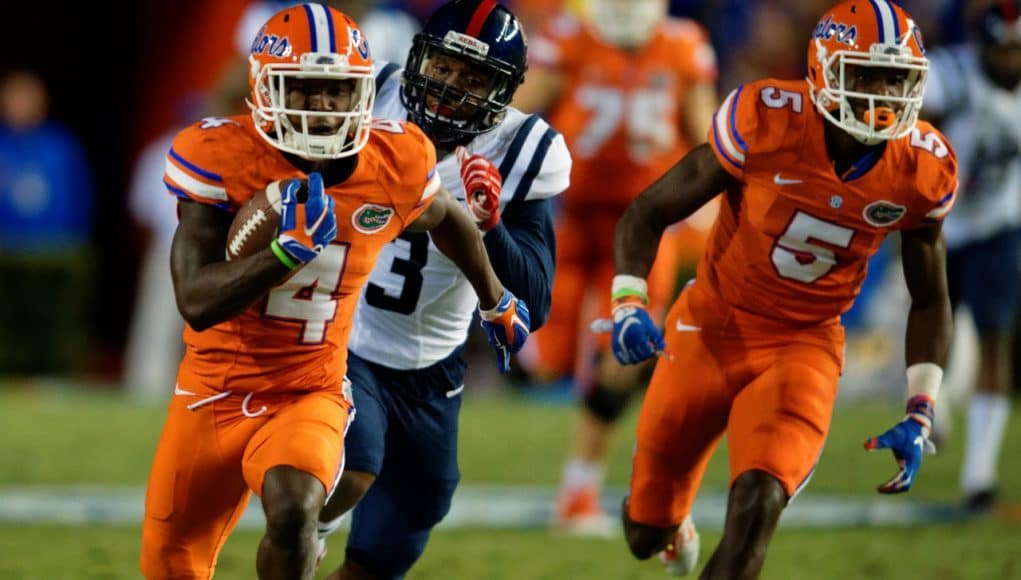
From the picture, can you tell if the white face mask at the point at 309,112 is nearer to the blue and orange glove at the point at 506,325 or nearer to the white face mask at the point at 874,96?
the blue and orange glove at the point at 506,325

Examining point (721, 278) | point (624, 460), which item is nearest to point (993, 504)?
point (624, 460)

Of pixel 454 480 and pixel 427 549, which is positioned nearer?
pixel 454 480

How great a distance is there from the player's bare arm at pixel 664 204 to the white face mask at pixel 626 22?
2.94 meters

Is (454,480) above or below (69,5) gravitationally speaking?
above

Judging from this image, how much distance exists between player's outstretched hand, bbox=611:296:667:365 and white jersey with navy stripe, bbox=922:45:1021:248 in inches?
129

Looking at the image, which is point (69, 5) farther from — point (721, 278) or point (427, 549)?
point (721, 278)

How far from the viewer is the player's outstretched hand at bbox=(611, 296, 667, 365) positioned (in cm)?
447

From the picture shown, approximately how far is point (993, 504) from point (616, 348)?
3.44m

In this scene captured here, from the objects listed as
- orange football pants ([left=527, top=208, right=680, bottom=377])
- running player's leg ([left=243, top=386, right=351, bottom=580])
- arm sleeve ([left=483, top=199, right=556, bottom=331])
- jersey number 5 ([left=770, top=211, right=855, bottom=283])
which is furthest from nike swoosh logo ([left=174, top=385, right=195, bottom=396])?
orange football pants ([left=527, top=208, right=680, bottom=377])

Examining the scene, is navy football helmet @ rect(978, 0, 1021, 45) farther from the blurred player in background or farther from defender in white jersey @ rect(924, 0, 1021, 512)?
the blurred player in background

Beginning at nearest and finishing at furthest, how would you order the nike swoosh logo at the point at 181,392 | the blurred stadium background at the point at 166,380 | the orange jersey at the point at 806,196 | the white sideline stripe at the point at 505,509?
1. the nike swoosh logo at the point at 181,392
2. the orange jersey at the point at 806,196
3. the blurred stadium background at the point at 166,380
4. the white sideline stripe at the point at 505,509

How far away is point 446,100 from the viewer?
4406 mm

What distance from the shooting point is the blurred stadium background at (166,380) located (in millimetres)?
6352

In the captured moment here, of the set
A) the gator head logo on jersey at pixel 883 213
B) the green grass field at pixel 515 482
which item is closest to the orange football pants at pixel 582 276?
the green grass field at pixel 515 482
